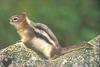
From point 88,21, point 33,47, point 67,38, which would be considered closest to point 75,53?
point 33,47

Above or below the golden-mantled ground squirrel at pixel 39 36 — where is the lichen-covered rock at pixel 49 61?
above

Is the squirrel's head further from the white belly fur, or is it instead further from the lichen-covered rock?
the lichen-covered rock

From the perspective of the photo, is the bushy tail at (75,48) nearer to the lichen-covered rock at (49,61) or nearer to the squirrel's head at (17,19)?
the lichen-covered rock at (49,61)

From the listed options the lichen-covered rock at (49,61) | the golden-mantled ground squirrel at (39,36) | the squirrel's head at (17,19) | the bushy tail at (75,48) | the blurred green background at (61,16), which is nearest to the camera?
the lichen-covered rock at (49,61)

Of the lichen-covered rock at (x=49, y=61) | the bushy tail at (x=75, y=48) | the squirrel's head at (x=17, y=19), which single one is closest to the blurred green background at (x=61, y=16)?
the squirrel's head at (x=17, y=19)

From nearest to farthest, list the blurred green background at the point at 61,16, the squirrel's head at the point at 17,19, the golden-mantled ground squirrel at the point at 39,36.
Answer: the golden-mantled ground squirrel at the point at 39,36 < the squirrel's head at the point at 17,19 < the blurred green background at the point at 61,16

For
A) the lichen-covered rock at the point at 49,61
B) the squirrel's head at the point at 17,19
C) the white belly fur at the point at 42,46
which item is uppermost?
the lichen-covered rock at the point at 49,61

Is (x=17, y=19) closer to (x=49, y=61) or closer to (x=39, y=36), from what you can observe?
(x=39, y=36)

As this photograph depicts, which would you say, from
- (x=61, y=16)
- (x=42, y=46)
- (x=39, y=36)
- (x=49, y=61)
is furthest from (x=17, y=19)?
(x=61, y=16)
